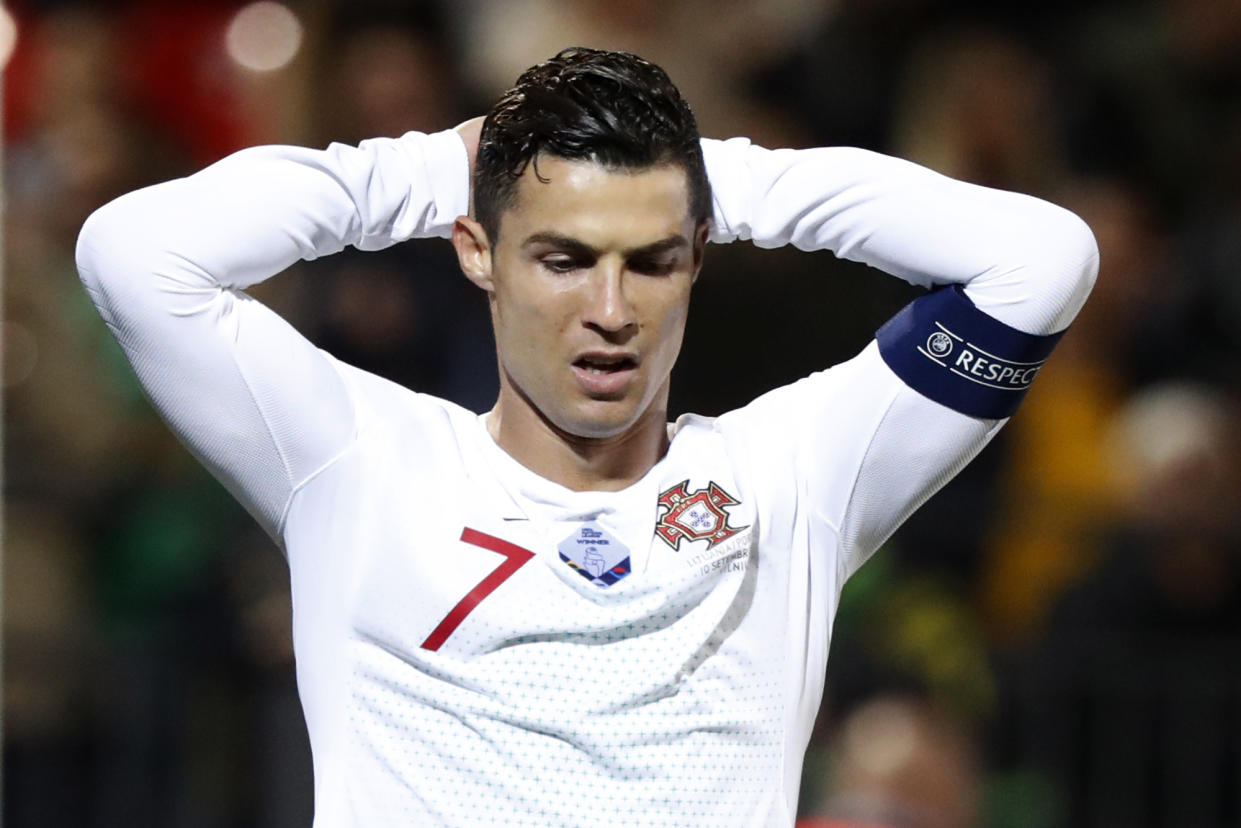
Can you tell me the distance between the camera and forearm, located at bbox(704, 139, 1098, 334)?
2889mm

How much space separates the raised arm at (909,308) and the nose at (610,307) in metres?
0.28

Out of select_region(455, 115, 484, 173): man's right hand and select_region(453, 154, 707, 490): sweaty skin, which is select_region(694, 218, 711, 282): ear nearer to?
select_region(453, 154, 707, 490): sweaty skin

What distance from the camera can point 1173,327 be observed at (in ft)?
20.1

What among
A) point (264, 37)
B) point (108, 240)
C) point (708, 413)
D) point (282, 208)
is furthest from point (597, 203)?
point (264, 37)

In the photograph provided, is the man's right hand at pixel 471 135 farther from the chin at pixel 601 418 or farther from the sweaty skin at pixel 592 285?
the chin at pixel 601 418

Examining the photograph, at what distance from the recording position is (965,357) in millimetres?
2881

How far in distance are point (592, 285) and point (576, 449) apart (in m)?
0.30

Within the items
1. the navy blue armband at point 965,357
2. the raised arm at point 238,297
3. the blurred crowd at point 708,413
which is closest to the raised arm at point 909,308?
the navy blue armband at point 965,357

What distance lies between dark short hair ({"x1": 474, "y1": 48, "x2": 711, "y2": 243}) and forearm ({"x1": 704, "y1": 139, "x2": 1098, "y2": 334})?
4.0 inches

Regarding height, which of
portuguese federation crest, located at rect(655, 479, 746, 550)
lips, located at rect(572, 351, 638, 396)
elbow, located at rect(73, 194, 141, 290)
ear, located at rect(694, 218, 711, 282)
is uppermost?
ear, located at rect(694, 218, 711, 282)

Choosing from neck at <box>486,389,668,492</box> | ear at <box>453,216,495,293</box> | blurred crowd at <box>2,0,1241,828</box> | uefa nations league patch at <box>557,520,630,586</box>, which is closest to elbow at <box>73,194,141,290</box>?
ear at <box>453,216,495,293</box>

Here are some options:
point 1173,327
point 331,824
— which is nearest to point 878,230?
point 331,824

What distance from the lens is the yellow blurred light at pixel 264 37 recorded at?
6.07m

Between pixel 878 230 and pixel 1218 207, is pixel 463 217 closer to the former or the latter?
pixel 878 230
